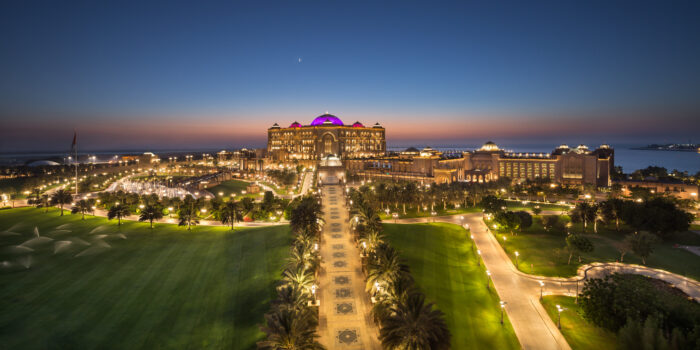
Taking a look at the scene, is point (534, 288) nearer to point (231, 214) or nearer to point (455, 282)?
point (455, 282)

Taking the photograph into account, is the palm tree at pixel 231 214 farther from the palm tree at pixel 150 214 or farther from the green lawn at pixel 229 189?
the green lawn at pixel 229 189

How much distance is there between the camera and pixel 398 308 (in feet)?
68.7

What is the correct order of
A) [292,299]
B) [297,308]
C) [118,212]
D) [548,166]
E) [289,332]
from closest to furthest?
[289,332]
[297,308]
[292,299]
[118,212]
[548,166]

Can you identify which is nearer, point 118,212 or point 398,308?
point 398,308

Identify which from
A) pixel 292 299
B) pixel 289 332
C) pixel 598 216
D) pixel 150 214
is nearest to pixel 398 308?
pixel 289 332

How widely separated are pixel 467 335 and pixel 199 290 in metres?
25.2

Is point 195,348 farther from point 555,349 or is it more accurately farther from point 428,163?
point 428,163

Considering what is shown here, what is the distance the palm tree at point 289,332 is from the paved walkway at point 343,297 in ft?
7.70

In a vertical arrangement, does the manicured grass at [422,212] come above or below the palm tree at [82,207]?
below

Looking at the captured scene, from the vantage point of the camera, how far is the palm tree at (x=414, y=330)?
19.0 metres

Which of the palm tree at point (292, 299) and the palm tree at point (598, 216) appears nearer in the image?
the palm tree at point (292, 299)

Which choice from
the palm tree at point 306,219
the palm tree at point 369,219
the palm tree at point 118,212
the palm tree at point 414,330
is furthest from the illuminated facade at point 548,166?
the palm tree at point 118,212

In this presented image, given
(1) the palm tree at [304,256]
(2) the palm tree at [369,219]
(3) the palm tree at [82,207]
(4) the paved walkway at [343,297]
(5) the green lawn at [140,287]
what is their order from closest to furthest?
(4) the paved walkway at [343,297]
(5) the green lawn at [140,287]
(1) the palm tree at [304,256]
(2) the palm tree at [369,219]
(3) the palm tree at [82,207]

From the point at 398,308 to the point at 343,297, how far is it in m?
6.73
